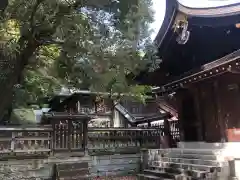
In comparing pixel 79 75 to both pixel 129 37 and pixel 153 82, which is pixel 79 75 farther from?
pixel 153 82

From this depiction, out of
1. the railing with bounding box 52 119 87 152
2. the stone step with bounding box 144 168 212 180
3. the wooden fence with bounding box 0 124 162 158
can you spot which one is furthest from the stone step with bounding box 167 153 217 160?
the railing with bounding box 52 119 87 152

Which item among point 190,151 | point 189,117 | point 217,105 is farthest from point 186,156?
point 189,117

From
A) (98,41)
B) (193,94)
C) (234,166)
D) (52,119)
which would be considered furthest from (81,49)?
(234,166)

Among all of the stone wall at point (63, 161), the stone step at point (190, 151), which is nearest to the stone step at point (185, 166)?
the stone step at point (190, 151)

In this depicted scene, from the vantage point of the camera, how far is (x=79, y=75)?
36.8 feet

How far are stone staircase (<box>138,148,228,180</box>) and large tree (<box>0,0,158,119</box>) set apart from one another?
3.68 metres

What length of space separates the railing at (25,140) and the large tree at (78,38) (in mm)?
969

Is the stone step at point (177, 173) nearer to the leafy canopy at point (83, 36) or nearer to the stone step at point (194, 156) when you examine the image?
the stone step at point (194, 156)

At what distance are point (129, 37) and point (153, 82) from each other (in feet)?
15.3

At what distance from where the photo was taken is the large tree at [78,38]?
9469 mm

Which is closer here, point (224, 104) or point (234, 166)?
point (234, 166)

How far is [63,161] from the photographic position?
1066cm

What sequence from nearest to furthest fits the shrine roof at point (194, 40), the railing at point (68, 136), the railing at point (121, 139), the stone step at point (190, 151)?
the stone step at point (190, 151)
the shrine roof at point (194, 40)
the railing at point (68, 136)
the railing at point (121, 139)

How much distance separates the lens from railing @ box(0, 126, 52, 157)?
9.75 m
